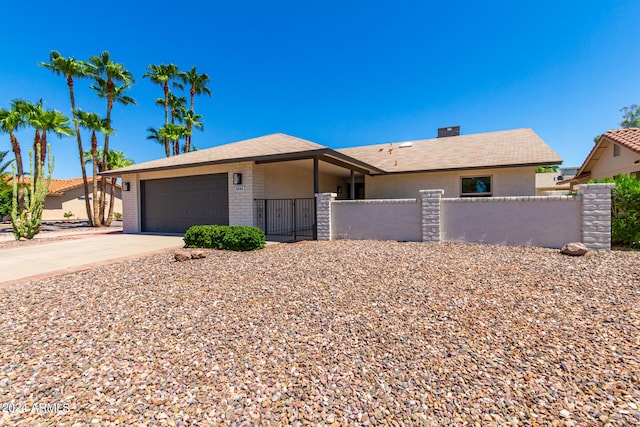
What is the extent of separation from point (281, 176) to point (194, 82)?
18524 millimetres

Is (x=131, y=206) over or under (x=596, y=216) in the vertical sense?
over

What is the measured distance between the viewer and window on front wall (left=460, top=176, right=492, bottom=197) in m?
12.9

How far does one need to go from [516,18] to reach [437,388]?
1373 cm

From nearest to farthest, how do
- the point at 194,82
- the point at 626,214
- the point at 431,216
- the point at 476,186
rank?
the point at 626,214
the point at 431,216
the point at 476,186
the point at 194,82

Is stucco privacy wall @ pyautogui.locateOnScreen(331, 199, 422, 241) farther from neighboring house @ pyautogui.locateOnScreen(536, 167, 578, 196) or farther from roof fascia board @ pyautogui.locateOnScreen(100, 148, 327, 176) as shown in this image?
neighboring house @ pyautogui.locateOnScreen(536, 167, 578, 196)

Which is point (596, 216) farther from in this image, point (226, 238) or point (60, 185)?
point (60, 185)

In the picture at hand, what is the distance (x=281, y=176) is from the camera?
1230cm

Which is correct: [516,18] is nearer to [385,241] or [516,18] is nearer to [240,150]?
[385,241]

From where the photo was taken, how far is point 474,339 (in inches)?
113

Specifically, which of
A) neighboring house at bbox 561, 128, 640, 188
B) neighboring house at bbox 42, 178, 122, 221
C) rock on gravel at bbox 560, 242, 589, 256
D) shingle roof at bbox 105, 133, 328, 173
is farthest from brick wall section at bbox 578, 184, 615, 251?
neighboring house at bbox 42, 178, 122, 221

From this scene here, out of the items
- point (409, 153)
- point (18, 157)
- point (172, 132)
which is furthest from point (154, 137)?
point (409, 153)

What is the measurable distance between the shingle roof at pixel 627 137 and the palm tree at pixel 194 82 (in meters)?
26.9

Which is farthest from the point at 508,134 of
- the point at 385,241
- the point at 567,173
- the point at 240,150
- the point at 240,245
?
the point at 567,173

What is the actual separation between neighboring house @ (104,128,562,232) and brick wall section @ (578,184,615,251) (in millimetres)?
5078
